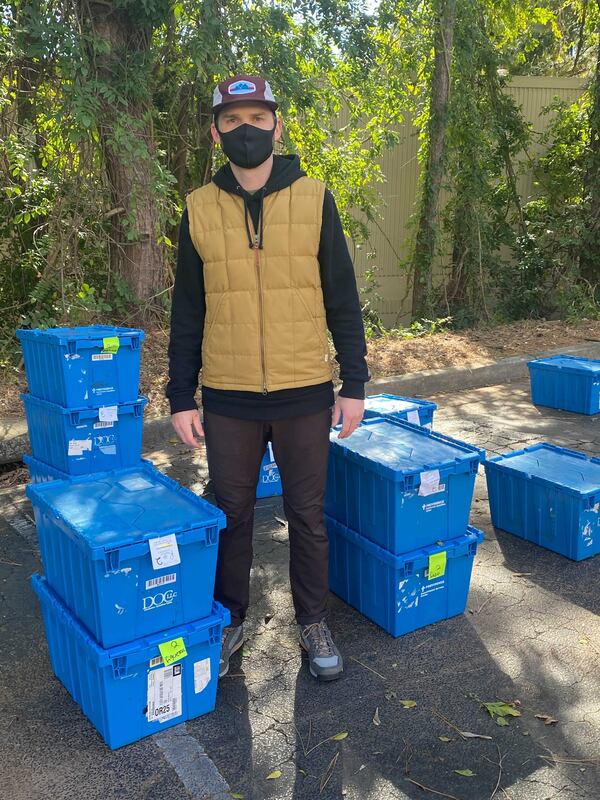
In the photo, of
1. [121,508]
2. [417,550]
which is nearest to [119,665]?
[121,508]

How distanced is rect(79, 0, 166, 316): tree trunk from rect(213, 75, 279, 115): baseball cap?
14.9 feet

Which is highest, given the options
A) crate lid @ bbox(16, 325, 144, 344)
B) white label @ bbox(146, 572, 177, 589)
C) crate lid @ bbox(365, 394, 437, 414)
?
crate lid @ bbox(16, 325, 144, 344)

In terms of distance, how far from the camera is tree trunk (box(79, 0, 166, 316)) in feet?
23.5

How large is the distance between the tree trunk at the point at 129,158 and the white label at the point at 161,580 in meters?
5.41

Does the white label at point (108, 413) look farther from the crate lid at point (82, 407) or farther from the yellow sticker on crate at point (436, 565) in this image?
the yellow sticker on crate at point (436, 565)

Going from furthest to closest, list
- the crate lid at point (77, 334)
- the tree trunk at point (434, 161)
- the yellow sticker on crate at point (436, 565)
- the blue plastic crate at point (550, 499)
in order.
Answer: the tree trunk at point (434, 161) → the crate lid at point (77, 334) → the blue plastic crate at point (550, 499) → the yellow sticker on crate at point (436, 565)

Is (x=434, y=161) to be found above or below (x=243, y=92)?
above

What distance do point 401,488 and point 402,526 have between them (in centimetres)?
20

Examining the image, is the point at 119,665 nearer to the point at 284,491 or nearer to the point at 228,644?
the point at 228,644

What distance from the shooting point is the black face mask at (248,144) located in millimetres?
2791

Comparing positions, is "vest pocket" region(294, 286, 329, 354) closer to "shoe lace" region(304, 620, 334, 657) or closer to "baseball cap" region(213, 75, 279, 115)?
"baseball cap" region(213, 75, 279, 115)

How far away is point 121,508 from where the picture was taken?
9.46 feet

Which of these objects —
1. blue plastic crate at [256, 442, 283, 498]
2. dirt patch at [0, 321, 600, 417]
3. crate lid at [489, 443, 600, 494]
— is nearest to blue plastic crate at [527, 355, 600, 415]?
dirt patch at [0, 321, 600, 417]

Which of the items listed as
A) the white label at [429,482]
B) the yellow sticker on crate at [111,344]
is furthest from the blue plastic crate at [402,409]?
the yellow sticker on crate at [111,344]
